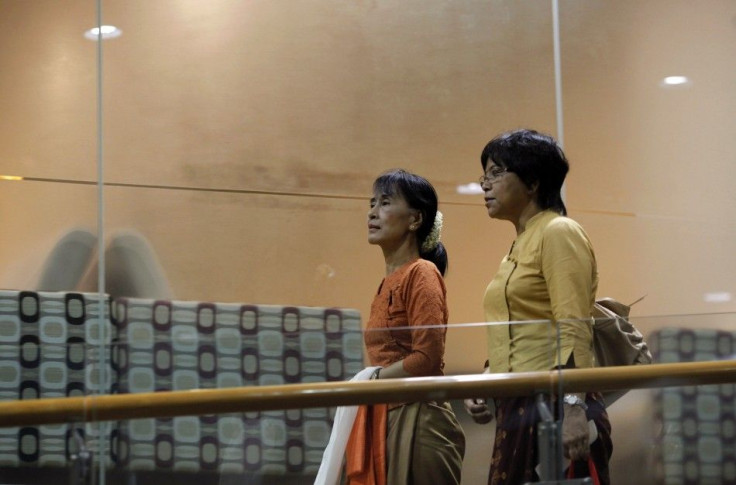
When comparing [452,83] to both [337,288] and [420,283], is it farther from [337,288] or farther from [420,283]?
[420,283]

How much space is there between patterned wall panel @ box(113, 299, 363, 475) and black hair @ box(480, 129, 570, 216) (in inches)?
30.9

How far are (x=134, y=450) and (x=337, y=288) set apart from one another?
2456 mm

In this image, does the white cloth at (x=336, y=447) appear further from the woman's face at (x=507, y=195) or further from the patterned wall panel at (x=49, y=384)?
the woman's face at (x=507, y=195)

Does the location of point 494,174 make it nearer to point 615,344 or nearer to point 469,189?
point 615,344

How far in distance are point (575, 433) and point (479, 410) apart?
23 centimetres

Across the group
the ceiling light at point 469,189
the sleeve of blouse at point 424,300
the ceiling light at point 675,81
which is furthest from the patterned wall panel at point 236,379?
the ceiling light at point 675,81

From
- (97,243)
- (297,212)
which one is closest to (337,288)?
(297,212)

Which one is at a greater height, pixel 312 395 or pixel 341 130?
pixel 341 130

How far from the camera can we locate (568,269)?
318cm

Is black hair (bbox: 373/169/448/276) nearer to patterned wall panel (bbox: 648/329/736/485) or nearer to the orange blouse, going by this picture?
the orange blouse

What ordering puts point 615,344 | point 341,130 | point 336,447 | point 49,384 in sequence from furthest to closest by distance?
1. point 341,130
2. point 615,344
3. point 336,447
4. point 49,384

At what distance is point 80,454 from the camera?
282cm

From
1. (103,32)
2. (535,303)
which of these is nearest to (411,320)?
(535,303)

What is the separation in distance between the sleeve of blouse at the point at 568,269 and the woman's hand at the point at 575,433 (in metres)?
0.23
